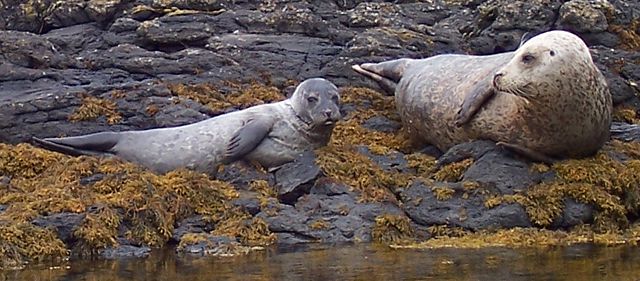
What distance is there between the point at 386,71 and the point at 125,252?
5161mm

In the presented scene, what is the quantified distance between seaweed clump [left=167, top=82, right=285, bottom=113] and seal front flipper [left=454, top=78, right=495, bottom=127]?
2.30 metres

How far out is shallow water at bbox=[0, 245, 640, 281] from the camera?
5684 mm

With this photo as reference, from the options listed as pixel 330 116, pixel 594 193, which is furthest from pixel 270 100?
pixel 594 193

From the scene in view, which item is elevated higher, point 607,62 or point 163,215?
point 163,215

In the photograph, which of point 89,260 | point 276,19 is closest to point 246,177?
point 89,260

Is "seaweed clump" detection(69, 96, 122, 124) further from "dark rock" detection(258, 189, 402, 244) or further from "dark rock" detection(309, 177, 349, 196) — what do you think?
"dark rock" detection(258, 189, 402, 244)

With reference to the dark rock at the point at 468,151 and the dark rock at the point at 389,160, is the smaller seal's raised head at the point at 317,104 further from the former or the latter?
the dark rock at the point at 468,151

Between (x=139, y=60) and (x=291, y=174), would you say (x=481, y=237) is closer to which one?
(x=291, y=174)

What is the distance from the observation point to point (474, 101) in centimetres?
943

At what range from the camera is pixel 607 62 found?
1173 centimetres

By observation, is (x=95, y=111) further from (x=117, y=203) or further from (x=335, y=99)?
(x=117, y=203)

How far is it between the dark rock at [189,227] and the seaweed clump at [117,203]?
4cm

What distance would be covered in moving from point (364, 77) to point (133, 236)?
5005mm

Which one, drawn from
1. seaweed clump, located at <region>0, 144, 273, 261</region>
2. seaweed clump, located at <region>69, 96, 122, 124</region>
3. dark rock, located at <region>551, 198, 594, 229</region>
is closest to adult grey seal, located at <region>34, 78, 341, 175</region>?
seaweed clump, located at <region>0, 144, 273, 261</region>
